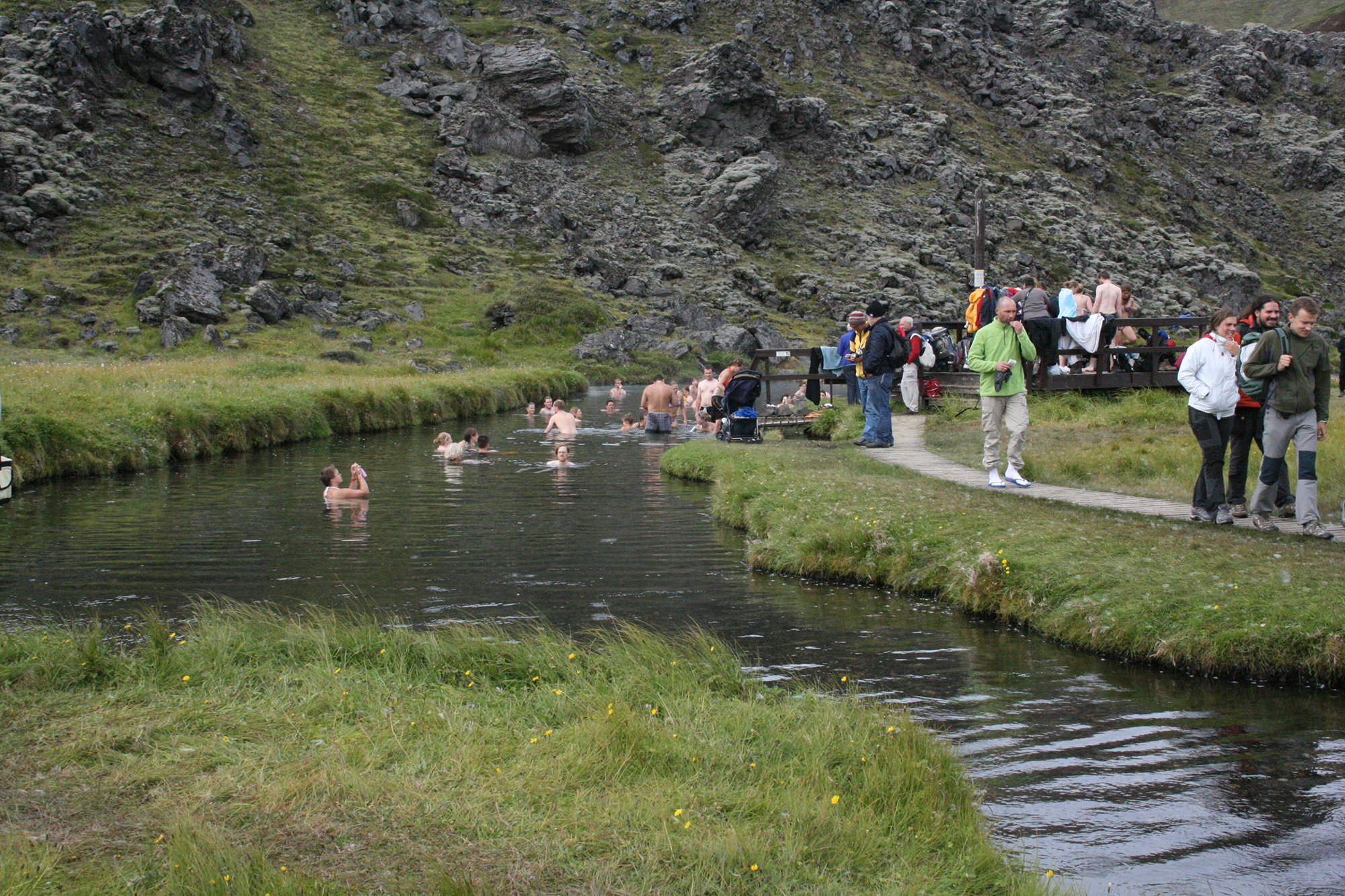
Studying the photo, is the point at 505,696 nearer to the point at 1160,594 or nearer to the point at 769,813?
the point at 769,813

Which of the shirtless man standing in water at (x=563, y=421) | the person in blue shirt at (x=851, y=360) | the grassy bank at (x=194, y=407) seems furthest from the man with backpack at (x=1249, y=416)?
the shirtless man standing in water at (x=563, y=421)

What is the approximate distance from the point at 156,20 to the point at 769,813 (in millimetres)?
96232

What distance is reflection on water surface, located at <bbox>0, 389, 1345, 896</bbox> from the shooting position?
5.40m

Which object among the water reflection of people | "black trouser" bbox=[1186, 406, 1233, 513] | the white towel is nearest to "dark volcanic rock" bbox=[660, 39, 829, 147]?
the white towel

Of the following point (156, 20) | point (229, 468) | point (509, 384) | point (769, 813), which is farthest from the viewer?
point (156, 20)

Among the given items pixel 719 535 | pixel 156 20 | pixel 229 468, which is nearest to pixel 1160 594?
pixel 719 535

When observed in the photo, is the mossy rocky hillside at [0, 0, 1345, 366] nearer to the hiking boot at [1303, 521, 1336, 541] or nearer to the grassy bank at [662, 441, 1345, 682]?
the grassy bank at [662, 441, 1345, 682]

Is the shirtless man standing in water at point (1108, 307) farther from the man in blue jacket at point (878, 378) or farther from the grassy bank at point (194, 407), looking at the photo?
the grassy bank at point (194, 407)

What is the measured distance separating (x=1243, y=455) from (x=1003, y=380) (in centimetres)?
333

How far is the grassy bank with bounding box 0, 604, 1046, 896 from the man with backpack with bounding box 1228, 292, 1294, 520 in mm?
6768

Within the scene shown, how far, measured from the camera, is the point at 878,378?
64.1 ft

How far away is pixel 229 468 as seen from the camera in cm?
2303

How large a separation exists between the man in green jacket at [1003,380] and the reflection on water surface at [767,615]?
162 inches

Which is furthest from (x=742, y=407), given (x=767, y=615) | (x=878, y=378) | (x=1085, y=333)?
(x=767, y=615)
